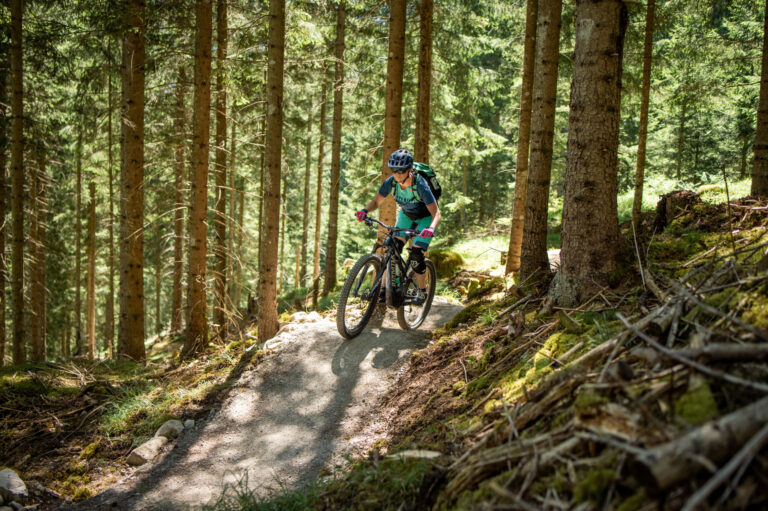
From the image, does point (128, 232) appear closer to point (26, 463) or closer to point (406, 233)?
point (26, 463)

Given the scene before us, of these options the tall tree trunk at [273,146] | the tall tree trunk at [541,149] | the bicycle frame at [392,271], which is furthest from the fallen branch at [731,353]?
the tall tree trunk at [273,146]

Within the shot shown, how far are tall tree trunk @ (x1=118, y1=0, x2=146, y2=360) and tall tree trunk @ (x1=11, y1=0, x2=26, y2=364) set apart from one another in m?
3.00

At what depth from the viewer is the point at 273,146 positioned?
22.7 ft

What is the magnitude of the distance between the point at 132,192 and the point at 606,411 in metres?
9.64

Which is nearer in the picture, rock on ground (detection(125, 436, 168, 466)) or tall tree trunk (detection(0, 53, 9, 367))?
rock on ground (detection(125, 436, 168, 466))

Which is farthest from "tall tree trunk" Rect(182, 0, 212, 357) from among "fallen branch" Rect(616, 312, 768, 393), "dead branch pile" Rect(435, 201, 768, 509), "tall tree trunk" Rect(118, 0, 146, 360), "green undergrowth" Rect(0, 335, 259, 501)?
"fallen branch" Rect(616, 312, 768, 393)

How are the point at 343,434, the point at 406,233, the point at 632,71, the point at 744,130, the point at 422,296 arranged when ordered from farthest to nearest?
the point at 744,130, the point at 632,71, the point at 422,296, the point at 406,233, the point at 343,434

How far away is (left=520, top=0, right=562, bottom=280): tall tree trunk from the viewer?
6.30m

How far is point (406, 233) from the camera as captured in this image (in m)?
6.27

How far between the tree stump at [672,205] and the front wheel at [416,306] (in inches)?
127

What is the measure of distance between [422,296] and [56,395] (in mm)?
5504

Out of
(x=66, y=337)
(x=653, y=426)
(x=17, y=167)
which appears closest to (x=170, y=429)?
(x=653, y=426)

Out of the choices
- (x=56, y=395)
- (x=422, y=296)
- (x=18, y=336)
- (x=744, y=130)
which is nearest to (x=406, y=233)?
(x=422, y=296)

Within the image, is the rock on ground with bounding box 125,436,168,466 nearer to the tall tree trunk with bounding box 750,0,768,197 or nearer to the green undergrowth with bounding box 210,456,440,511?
the green undergrowth with bounding box 210,456,440,511
